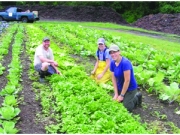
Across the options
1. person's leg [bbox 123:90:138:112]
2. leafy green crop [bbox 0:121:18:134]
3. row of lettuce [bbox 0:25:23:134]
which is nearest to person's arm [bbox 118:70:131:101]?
person's leg [bbox 123:90:138:112]

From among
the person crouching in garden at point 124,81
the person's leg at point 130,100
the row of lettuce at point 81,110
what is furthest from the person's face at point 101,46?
the person's leg at point 130,100

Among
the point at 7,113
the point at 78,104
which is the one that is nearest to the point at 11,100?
the point at 7,113

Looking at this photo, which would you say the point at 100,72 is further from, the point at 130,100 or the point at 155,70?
the point at 130,100

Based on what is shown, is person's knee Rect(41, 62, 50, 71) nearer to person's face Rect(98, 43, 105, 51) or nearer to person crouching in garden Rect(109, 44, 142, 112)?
person's face Rect(98, 43, 105, 51)

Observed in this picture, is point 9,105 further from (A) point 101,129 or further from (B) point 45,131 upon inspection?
(A) point 101,129

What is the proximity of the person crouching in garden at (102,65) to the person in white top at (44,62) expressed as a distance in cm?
103

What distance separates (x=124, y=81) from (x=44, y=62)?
2454mm

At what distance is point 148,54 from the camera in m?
11.0

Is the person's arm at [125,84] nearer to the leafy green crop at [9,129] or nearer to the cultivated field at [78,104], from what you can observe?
the cultivated field at [78,104]

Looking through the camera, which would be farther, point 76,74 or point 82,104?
point 76,74

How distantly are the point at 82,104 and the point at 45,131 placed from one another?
1.05 metres

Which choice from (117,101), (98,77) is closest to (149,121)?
(117,101)

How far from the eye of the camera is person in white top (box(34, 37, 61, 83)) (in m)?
7.66

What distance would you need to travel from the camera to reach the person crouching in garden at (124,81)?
5.83 metres
